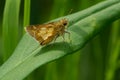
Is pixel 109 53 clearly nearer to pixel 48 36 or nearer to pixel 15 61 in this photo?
pixel 48 36

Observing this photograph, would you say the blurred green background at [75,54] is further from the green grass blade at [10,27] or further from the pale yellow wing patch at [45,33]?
the pale yellow wing patch at [45,33]

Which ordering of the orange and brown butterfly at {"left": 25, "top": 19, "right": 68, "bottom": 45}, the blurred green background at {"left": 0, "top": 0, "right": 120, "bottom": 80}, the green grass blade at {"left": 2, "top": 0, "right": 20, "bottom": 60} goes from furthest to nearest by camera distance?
the blurred green background at {"left": 0, "top": 0, "right": 120, "bottom": 80}
the green grass blade at {"left": 2, "top": 0, "right": 20, "bottom": 60}
the orange and brown butterfly at {"left": 25, "top": 19, "right": 68, "bottom": 45}

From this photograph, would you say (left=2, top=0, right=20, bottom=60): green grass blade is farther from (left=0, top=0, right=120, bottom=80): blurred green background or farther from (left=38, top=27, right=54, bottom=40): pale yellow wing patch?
(left=38, top=27, right=54, bottom=40): pale yellow wing patch

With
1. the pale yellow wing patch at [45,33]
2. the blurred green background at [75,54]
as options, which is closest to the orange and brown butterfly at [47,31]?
the pale yellow wing patch at [45,33]

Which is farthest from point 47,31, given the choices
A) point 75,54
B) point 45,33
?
point 75,54

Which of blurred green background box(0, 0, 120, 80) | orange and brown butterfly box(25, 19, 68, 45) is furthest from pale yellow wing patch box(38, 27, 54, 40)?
blurred green background box(0, 0, 120, 80)

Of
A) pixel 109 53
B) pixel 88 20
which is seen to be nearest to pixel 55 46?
pixel 88 20

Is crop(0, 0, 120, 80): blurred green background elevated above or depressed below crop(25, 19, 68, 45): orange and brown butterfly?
below
